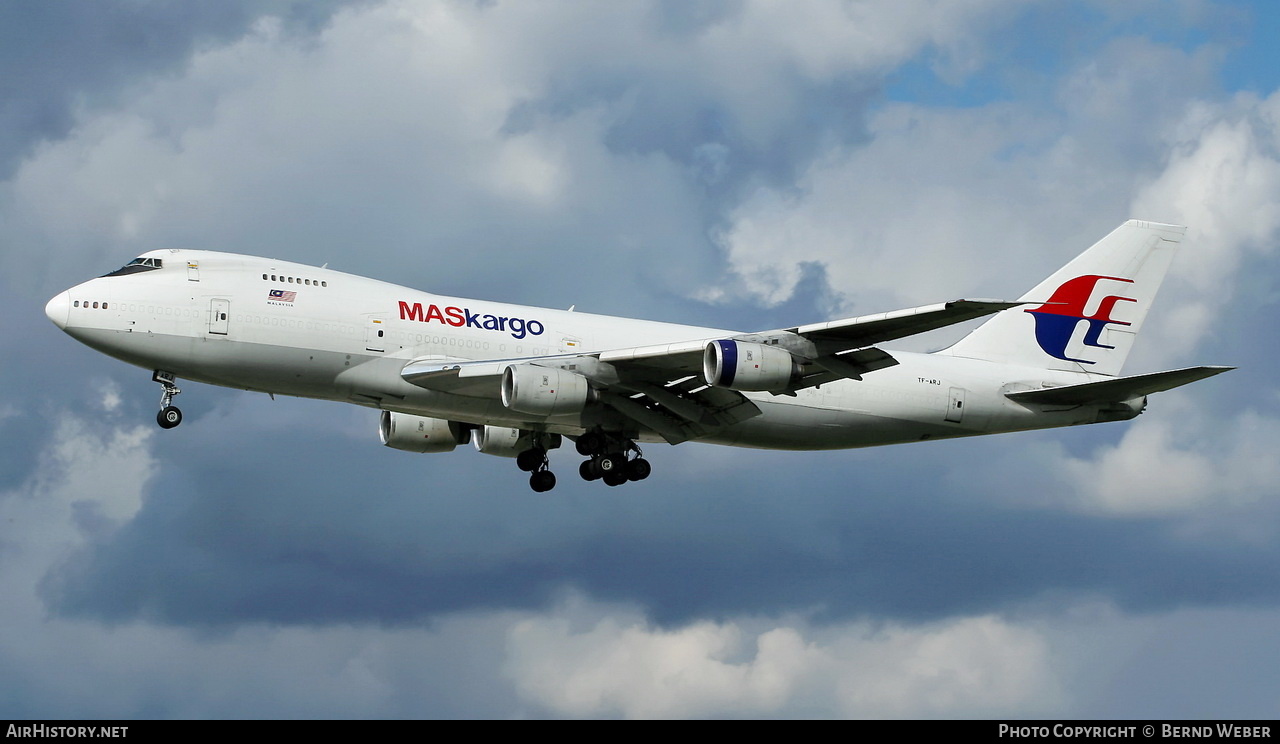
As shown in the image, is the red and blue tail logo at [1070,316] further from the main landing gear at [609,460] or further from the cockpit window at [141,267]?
the cockpit window at [141,267]

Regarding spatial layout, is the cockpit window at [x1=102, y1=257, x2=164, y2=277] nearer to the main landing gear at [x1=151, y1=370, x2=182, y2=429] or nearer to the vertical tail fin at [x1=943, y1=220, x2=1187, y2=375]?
the main landing gear at [x1=151, y1=370, x2=182, y2=429]

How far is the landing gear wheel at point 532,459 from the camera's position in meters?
50.5

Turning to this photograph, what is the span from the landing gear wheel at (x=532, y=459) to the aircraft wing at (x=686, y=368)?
6391mm

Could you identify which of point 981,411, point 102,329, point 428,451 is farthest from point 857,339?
point 102,329

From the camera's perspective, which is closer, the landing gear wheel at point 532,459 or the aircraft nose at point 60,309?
the aircraft nose at point 60,309

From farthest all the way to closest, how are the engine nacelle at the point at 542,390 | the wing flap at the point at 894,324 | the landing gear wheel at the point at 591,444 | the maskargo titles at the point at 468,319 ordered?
the landing gear wheel at the point at 591,444 < the maskargo titles at the point at 468,319 < the engine nacelle at the point at 542,390 < the wing flap at the point at 894,324

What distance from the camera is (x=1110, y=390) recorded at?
47.1 meters

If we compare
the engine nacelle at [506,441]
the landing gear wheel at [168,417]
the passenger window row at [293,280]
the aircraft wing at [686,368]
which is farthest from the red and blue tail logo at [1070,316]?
the landing gear wheel at [168,417]

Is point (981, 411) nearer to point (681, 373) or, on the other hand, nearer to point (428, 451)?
point (681, 373)

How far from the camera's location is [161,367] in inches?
1628

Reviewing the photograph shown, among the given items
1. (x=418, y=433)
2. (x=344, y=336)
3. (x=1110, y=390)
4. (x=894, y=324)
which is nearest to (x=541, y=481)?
(x=418, y=433)

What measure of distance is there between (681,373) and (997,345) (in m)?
13.2

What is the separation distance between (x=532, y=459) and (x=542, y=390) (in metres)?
9.49

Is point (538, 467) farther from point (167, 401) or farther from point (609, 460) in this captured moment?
point (167, 401)
